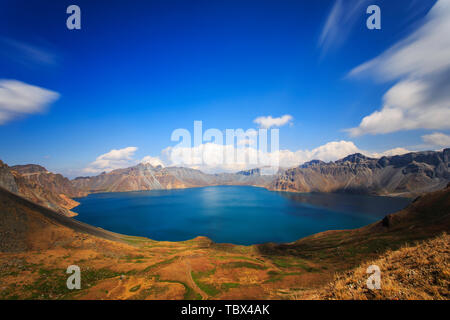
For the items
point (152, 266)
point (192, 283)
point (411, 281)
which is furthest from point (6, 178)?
point (411, 281)

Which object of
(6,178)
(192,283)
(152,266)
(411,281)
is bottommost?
(152,266)

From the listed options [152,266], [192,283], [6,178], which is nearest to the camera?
[192,283]

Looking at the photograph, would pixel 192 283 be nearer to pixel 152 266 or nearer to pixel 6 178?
pixel 152 266

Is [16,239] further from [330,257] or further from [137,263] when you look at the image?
[330,257]

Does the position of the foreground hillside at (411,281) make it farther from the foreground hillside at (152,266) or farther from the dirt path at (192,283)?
the dirt path at (192,283)

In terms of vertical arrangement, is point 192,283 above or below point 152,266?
above

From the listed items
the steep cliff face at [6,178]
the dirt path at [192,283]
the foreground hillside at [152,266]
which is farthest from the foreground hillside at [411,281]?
the steep cliff face at [6,178]

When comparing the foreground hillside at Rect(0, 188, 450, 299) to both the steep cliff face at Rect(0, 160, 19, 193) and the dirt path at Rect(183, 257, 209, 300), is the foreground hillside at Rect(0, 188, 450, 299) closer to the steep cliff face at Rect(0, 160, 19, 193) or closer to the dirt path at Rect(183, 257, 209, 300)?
the dirt path at Rect(183, 257, 209, 300)
